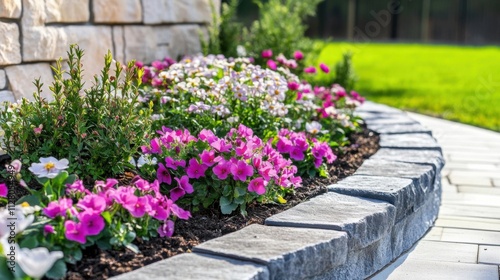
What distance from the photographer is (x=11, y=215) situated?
8.36 ft

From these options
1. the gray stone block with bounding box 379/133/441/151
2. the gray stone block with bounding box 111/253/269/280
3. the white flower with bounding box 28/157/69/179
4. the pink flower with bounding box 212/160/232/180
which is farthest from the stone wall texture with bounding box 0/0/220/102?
the gray stone block with bounding box 111/253/269/280

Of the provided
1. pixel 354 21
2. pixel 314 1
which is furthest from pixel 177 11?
pixel 354 21

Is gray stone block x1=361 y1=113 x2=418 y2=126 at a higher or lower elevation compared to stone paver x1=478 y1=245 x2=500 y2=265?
higher

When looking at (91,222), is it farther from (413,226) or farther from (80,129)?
(413,226)

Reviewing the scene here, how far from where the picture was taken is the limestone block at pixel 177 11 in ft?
15.5

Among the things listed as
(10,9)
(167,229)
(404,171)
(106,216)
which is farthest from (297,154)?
(10,9)

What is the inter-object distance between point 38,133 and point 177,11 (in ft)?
7.37

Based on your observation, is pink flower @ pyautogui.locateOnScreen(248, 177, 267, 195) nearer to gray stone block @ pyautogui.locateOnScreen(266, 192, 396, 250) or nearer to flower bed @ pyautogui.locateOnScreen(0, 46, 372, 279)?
flower bed @ pyautogui.locateOnScreen(0, 46, 372, 279)

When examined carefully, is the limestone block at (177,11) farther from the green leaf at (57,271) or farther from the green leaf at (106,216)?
the green leaf at (57,271)

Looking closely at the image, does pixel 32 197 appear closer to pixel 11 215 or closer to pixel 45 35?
pixel 11 215

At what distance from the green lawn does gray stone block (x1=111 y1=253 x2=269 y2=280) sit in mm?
4611

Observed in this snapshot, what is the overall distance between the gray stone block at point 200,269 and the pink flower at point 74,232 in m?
0.22

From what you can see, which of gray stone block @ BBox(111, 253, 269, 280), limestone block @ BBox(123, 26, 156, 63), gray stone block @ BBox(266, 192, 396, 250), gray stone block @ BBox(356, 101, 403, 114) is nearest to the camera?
Result: gray stone block @ BBox(111, 253, 269, 280)

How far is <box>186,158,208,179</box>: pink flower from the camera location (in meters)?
2.93
